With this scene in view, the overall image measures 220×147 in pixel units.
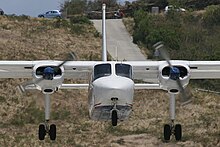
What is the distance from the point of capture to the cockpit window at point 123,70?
22.6 metres

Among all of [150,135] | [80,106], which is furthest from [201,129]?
[80,106]

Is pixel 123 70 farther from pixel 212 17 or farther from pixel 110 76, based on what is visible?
pixel 212 17

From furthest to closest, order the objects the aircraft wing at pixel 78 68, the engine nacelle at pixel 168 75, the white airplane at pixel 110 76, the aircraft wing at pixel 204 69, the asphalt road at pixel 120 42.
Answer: the asphalt road at pixel 120 42 → the aircraft wing at pixel 204 69 → the aircraft wing at pixel 78 68 → the engine nacelle at pixel 168 75 → the white airplane at pixel 110 76

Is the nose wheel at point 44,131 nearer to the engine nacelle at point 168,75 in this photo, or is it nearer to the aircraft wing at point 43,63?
the aircraft wing at point 43,63

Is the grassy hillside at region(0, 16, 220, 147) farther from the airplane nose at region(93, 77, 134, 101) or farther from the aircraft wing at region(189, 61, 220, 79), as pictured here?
the aircraft wing at region(189, 61, 220, 79)

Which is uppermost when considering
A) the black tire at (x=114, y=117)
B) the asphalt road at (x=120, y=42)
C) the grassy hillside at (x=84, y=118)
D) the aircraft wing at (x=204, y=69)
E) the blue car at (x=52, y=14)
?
the aircraft wing at (x=204, y=69)

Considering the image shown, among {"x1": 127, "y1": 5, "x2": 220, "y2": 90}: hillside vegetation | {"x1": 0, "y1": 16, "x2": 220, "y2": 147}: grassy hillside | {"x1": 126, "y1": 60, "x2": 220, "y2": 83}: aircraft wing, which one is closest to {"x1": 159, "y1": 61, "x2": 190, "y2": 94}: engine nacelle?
{"x1": 126, "y1": 60, "x2": 220, "y2": 83}: aircraft wing

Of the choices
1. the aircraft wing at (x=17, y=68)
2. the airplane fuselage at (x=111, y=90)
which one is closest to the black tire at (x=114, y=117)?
the airplane fuselage at (x=111, y=90)

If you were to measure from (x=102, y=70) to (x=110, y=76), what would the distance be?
77 cm

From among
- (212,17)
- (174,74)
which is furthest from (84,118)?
(212,17)

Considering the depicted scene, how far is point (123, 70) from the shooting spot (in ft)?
75.0

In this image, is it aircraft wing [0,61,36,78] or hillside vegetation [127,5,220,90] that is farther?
hillside vegetation [127,5,220,90]

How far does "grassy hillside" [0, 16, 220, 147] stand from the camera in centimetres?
3478

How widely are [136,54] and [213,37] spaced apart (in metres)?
9.13
